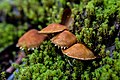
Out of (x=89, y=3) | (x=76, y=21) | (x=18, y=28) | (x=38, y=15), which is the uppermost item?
(x=89, y=3)

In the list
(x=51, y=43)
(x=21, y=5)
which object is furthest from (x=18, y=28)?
(x=51, y=43)

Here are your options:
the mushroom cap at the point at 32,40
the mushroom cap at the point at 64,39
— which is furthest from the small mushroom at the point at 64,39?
the mushroom cap at the point at 32,40

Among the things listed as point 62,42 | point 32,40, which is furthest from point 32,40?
point 62,42

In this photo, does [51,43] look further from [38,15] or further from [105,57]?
[38,15]

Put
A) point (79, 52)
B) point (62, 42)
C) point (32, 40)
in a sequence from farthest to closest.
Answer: point (32, 40) < point (62, 42) < point (79, 52)

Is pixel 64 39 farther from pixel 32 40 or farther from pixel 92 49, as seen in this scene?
pixel 32 40

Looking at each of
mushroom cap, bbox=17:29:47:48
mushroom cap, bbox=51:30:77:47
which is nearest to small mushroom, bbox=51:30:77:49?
mushroom cap, bbox=51:30:77:47

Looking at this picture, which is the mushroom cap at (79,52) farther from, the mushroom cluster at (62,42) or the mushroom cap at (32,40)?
the mushroom cap at (32,40)
